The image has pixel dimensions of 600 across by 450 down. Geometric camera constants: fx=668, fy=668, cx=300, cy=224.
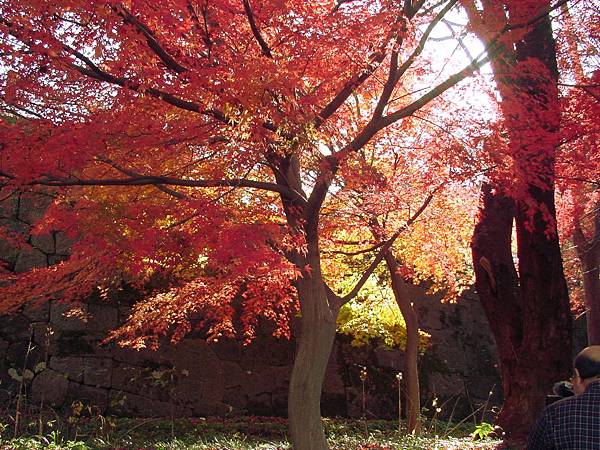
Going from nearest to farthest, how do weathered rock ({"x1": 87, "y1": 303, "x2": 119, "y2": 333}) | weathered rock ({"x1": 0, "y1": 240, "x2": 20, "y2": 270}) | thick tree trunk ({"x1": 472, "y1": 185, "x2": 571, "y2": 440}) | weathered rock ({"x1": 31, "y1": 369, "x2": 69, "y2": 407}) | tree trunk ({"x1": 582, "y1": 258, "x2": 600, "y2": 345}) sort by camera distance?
thick tree trunk ({"x1": 472, "y1": 185, "x2": 571, "y2": 440}), weathered rock ({"x1": 31, "y1": 369, "x2": 69, "y2": 407}), weathered rock ({"x1": 87, "y1": 303, "x2": 119, "y2": 333}), weathered rock ({"x1": 0, "y1": 240, "x2": 20, "y2": 270}), tree trunk ({"x1": 582, "y1": 258, "x2": 600, "y2": 345})

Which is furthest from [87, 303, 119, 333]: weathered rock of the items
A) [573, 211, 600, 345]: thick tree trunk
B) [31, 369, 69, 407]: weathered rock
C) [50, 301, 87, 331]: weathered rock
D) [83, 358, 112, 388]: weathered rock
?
[573, 211, 600, 345]: thick tree trunk

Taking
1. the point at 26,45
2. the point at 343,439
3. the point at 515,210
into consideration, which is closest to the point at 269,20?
the point at 26,45

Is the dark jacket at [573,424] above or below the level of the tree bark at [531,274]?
below

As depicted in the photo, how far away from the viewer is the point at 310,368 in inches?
266

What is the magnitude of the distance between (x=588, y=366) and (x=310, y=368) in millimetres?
4547

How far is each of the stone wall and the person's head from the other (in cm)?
974

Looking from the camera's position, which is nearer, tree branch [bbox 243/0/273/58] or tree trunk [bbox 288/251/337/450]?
tree branch [bbox 243/0/273/58]

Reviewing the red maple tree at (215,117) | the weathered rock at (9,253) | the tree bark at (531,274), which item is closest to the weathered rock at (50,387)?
the weathered rock at (9,253)

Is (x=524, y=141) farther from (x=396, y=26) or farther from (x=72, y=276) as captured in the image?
(x=72, y=276)

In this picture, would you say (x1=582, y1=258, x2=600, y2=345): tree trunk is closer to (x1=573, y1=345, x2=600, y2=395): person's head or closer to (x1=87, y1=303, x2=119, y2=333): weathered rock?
(x1=87, y1=303, x2=119, y2=333): weathered rock

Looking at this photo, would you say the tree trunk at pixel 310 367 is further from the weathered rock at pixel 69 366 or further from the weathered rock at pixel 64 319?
the weathered rock at pixel 64 319

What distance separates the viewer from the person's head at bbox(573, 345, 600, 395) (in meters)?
2.39

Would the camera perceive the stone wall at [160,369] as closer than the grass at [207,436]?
No

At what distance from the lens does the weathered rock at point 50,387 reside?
1138cm
